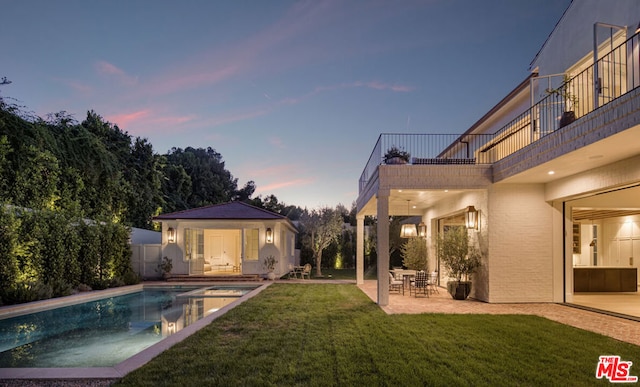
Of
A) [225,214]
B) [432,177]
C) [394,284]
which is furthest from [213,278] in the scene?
[432,177]

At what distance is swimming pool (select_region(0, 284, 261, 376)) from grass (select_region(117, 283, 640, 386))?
1293mm

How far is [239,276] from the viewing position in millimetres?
18000

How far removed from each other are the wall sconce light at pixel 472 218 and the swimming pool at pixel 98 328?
6958 millimetres

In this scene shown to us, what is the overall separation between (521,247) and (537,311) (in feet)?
6.37

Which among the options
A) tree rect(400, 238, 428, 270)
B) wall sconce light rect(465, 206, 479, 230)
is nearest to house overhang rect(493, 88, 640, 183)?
wall sconce light rect(465, 206, 479, 230)

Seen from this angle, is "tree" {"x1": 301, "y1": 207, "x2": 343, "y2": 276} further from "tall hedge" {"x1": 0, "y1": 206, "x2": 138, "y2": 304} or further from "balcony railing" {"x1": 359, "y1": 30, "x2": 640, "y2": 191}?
"tall hedge" {"x1": 0, "y1": 206, "x2": 138, "y2": 304}

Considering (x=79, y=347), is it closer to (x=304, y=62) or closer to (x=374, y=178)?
(x=374, y=178)

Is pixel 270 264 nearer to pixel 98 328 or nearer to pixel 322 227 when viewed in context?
pixel 322 227

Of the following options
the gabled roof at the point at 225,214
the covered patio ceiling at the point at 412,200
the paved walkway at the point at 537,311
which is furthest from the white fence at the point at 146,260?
the paved walkway at the point at 537,311

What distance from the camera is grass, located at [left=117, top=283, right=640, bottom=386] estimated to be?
15.2 ft

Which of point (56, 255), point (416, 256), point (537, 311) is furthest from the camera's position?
point (416, 256)

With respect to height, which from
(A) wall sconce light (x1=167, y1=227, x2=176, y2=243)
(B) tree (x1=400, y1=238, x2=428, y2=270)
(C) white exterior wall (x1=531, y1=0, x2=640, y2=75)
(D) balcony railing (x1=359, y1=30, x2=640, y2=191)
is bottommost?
(B) tree (x1=400, y1=238, x2=428, y2=270)

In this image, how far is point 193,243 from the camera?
62.8 ft

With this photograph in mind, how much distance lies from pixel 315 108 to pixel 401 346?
16591 millimetres
